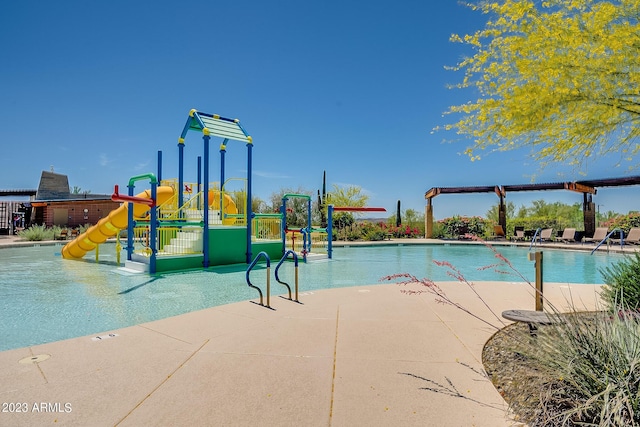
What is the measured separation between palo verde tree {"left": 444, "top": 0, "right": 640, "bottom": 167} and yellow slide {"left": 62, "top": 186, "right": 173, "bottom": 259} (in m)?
9.95

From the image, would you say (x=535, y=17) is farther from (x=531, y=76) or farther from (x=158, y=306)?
(x=158, y=306)

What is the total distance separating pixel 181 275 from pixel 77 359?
6452 millimetres

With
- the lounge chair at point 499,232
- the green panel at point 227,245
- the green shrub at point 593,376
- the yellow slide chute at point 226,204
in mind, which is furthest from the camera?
the lounge chair at point 499,232

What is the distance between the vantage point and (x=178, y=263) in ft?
33.9

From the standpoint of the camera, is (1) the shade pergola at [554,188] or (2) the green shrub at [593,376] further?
(1) the shade pergola at [554,188]

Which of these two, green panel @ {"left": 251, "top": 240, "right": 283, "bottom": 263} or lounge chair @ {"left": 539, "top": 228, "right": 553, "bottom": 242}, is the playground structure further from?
lounge chair @ {"left": 539, "top": 228, "right": 553, "bottom": 242}

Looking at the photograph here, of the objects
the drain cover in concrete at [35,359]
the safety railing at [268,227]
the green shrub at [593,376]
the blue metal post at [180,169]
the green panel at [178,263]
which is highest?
the blue metal post at [180,169]

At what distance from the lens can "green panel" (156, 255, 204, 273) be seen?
32.7ft

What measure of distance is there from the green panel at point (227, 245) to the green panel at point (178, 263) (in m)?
0.43

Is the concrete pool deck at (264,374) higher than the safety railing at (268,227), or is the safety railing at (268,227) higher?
the safety railing at (268,227)

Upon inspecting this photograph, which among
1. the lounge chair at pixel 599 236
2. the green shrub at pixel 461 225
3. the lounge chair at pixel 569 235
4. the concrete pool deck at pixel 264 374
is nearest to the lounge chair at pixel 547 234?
Answer: the lounge chair at pixel 569 235

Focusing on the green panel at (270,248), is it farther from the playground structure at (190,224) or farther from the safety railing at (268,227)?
the safety railing at (268,227)

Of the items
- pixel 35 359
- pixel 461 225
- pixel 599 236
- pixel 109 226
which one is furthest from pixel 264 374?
pixel 461 225

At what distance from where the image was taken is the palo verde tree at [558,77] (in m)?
4.17
